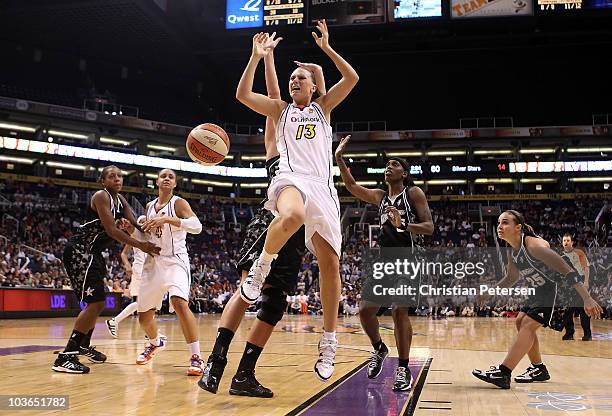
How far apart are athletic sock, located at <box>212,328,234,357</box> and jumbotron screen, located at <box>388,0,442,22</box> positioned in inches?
1081

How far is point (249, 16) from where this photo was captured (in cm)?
3034

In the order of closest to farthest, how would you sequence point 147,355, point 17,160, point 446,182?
point 147,355 → point 17,160 → point 446,182

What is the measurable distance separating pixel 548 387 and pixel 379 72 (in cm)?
3924

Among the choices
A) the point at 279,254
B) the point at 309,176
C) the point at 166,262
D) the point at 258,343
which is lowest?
the point at 258,343

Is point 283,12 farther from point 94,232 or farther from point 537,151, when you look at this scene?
point 94,232

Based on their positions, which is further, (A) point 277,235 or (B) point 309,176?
(B) point 309,176

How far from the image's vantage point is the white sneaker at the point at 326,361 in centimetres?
390

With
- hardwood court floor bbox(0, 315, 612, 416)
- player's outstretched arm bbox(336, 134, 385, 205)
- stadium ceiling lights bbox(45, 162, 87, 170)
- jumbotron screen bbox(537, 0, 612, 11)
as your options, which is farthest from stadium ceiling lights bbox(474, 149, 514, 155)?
player's outstretched arm bbox(336, 134, 385, 205)

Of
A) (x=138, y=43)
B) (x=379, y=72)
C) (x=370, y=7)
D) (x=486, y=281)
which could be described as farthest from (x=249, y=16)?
(x=486, y=281)

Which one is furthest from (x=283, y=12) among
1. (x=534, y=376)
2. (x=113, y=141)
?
(x=534, y=376)

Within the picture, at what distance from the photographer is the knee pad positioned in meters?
4.11

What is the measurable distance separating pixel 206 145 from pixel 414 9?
2646 cm

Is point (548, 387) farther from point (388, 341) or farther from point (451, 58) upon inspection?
point (451, 58)

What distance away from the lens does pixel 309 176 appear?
405cm
